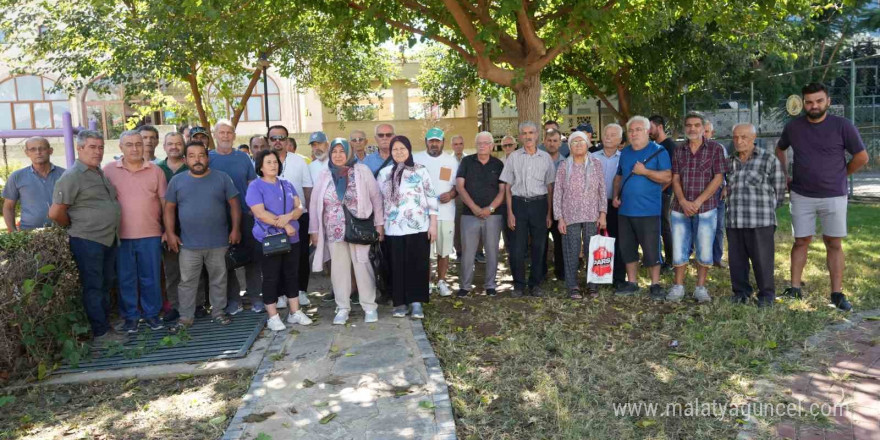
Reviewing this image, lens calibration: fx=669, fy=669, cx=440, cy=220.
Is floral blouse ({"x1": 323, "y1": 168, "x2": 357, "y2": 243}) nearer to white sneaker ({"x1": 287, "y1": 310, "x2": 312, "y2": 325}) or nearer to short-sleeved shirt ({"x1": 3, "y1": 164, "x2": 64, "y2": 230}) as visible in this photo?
white sneaker ({"x1": 287, "y1": 310, "x2": 312, "y2": 325})

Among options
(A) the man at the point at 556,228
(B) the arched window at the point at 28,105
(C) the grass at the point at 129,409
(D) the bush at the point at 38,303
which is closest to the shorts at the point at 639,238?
(A) the man at the point at 556,228

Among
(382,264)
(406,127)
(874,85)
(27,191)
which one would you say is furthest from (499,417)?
(406,127)

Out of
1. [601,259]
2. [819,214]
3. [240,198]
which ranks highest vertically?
[240,198]

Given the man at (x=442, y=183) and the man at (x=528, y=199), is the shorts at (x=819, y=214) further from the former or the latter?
the man at (x=442, y=183)

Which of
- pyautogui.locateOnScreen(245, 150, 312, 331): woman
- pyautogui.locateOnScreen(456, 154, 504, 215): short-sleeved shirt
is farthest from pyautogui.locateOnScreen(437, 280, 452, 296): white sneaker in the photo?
pyautogui.locateOnScreen(245, 150, 312, 331): woman

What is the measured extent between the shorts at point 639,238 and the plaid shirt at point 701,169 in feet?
1.20

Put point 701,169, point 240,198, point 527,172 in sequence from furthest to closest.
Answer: point 527,172, point 240,198, point 701,169

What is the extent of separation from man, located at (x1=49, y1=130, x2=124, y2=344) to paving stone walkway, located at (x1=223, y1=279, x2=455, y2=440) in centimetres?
169

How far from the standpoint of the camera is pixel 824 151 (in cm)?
615

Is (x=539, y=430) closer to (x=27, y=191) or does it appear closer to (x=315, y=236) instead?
(x=315, y=236)

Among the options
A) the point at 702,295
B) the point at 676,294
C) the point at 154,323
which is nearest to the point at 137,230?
the point at 154,323

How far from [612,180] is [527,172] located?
3.37 ft

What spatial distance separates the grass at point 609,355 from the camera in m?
4.13

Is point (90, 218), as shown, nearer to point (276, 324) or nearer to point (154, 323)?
point (154, 323)
